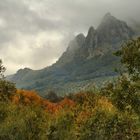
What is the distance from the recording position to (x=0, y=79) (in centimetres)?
5978

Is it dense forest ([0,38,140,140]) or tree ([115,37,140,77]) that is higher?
tree ([115,37,140,77])

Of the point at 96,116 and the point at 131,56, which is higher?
the point at 131,56

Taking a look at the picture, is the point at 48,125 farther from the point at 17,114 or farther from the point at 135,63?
the point at 135,63

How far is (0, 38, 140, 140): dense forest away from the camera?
1284 inches

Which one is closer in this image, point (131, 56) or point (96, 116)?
point (131, 56)

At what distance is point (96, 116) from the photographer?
264 ft

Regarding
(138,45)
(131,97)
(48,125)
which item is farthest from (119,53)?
(48,125)

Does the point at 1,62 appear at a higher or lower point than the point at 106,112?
higher

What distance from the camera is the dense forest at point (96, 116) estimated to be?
3262 cm

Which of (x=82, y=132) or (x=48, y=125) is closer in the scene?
(x=82, y=132)

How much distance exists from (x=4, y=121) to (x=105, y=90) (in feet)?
214

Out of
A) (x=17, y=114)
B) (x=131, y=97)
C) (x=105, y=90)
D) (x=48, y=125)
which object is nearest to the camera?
(x=131, y=97)

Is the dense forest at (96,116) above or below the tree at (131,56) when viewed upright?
below

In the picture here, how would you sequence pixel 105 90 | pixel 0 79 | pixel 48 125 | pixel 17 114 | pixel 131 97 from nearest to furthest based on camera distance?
1. pixel 131 97
2. pixel 105 90
3. pixel 0 79
4. pixel 48 125
5. pixel 17 114
